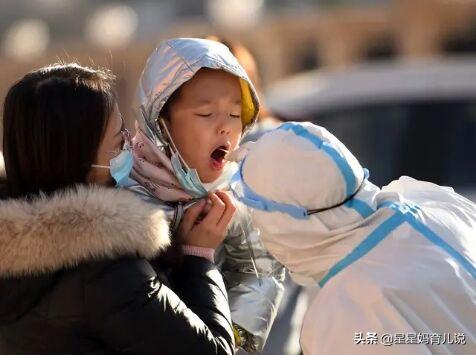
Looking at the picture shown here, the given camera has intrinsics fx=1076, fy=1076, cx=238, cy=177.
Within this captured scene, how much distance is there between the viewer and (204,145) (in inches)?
112

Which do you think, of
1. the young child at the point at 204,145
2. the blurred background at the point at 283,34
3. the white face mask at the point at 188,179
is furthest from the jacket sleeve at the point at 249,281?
the blurred background at the point at 283,34

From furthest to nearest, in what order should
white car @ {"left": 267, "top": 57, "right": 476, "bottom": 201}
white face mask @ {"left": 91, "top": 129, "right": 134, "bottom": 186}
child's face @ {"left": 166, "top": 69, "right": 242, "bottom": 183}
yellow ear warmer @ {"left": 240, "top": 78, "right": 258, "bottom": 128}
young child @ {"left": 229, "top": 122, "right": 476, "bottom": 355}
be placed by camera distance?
white car @ {"left": 267, "top": 57, "right": 476, "bottom": 201} → yellow ear warmer @ {"left": 240, "top": 78, "right": 258, "bottom": 128} → child's face @ {"left": 166, "top": 69, "right": 242, "bottom": 183} → white face mask @ {"left": 91, "top": 129, "right": 134, "bottom": 186} → young child @ {"left": 229, "top": 122, "right": 476, "bottom": 355}

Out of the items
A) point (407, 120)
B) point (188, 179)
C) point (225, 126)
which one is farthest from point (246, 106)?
point (407, 120)

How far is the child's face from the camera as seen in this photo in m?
2.86

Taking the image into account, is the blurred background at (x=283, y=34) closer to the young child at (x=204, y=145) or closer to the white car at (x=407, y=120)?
the white car at (x=407, y=120)

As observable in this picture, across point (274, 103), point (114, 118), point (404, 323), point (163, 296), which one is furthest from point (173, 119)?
point (274, 103)

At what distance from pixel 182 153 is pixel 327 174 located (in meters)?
0.67

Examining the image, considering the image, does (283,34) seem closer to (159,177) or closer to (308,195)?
(159,177)

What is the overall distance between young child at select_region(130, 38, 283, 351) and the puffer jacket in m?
0.34

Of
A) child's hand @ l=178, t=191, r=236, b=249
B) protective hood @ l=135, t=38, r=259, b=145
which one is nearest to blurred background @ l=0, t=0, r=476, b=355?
protective hood @ l=135, t=38, r=259, b=145

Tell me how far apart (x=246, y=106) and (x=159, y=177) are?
418 mm

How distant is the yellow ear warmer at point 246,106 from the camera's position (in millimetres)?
3010

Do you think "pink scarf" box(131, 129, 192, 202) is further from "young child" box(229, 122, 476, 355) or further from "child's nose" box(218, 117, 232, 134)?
"young child" box(229, 122, 476, 355)

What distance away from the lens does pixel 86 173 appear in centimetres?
248
